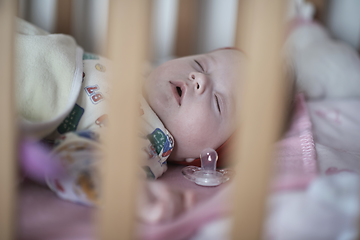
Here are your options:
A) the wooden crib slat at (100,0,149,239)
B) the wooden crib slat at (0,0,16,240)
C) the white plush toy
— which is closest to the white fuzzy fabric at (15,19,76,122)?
the wooden crib slat at (0,0,16,240)

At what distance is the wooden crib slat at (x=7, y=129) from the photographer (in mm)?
415

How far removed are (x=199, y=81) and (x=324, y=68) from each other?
2.10ft

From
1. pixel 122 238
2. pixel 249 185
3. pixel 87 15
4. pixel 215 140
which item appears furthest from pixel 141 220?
pixel 87 15

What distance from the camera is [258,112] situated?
1.26ft

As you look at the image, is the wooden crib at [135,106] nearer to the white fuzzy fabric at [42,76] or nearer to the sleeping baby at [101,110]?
the sleeping baby at [101,110]

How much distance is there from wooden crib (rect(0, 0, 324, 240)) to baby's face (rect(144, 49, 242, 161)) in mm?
395

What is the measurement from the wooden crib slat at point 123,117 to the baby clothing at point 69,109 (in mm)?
113

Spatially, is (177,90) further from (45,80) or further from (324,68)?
(324,68)

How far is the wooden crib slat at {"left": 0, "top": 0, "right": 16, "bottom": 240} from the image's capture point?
0.42 meters

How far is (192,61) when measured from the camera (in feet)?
2.97

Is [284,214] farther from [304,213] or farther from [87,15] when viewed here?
[87,15]

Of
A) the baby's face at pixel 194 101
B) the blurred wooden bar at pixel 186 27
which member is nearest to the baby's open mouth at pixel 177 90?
the baby's face at pixel 194 101

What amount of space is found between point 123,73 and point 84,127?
1.11 ft

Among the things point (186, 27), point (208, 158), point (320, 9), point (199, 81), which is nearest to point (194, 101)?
point (199, 81)
